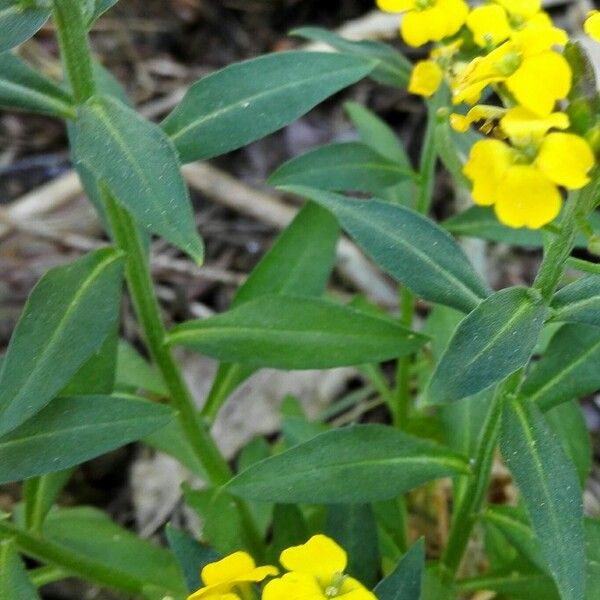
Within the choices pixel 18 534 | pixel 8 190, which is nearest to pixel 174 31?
pixel 8 190

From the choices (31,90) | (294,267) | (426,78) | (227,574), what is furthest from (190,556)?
(426,78)

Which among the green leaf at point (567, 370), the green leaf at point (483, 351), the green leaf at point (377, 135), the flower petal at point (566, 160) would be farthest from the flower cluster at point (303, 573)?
the green leaf at point (377, 135)

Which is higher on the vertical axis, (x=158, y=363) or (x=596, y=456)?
(x=158, y=363)

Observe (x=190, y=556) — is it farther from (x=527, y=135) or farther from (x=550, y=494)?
(x=527, y=135)

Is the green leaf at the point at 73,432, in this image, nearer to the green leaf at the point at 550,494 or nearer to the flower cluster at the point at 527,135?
the green leaf at the point at 550,494

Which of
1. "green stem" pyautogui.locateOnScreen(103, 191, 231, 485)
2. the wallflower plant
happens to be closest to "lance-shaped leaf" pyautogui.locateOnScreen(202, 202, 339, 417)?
the wallflower plant

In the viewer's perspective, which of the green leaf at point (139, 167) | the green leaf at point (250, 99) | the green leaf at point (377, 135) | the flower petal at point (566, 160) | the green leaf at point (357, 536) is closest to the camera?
the flower petal at point (566, 160)

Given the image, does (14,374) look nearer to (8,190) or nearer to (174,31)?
(8,190)
